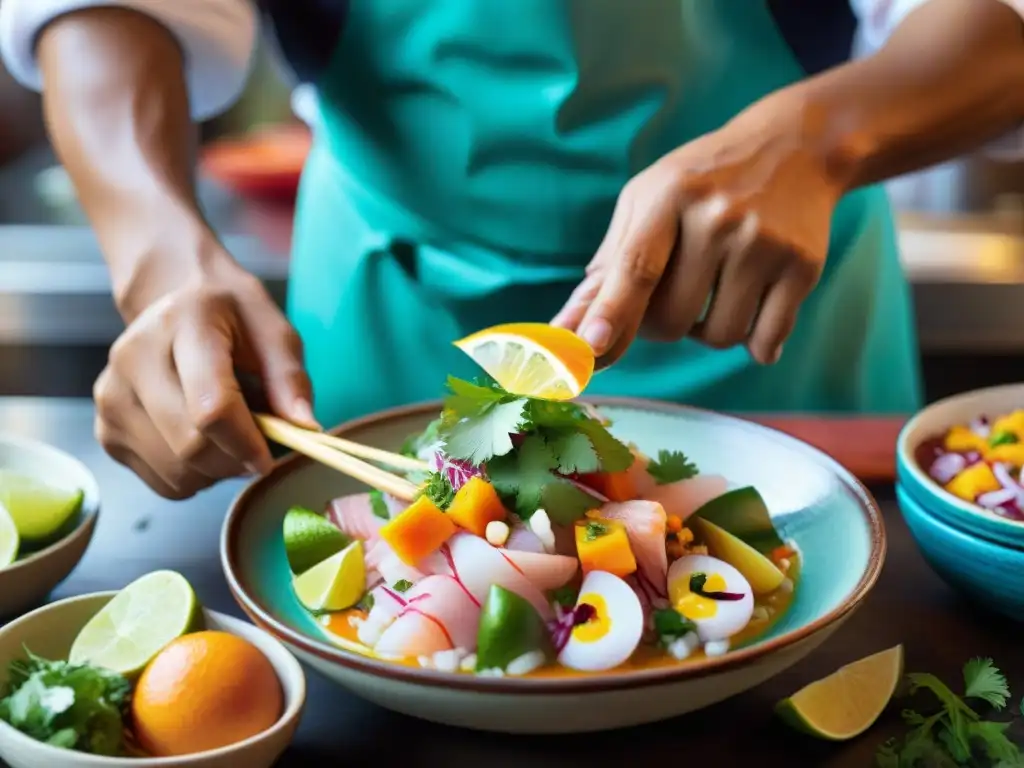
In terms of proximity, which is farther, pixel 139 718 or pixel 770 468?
pixel 770 468

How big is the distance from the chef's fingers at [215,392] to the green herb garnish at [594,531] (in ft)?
1.22

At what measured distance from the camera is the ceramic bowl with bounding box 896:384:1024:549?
95cm

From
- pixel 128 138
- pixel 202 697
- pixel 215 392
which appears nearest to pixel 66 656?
pixel 202 697

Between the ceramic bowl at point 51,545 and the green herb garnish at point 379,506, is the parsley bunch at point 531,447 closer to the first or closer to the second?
the green herb garnish at point 379,506

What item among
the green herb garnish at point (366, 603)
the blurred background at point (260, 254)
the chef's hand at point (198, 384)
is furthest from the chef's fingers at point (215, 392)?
the blurred background at point (260, 254)

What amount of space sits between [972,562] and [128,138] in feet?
3.61

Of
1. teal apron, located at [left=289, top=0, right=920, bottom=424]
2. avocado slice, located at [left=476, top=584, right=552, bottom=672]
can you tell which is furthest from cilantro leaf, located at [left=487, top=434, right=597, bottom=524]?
teal apron, located at [left=289, top=0, right=920, bottom=424]

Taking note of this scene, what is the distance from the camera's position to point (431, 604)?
883 mm

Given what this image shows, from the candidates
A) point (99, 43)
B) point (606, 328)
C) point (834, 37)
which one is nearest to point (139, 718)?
point (606, 328)

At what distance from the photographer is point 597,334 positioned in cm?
107

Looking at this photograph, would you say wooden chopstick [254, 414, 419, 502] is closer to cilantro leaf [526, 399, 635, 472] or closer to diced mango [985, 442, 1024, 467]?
cilantro leaf [526, 399, 635, 472]

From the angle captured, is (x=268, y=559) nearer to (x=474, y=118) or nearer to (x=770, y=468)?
(x=770, y=468)

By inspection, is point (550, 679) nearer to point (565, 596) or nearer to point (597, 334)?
point (565, 596)

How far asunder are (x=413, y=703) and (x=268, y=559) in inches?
12.2
